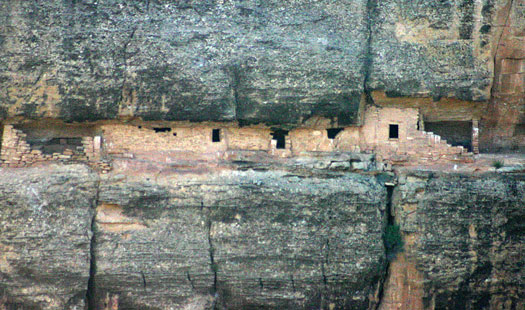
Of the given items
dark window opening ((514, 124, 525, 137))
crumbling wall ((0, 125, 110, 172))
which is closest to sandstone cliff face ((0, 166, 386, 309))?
crumbling wall ((0, 125, 110, 172))

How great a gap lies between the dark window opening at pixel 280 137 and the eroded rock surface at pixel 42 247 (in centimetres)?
318

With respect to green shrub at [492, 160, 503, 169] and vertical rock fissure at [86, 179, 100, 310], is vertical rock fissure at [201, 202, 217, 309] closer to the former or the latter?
vertical rock fissure at [86, 179, 100, 310]

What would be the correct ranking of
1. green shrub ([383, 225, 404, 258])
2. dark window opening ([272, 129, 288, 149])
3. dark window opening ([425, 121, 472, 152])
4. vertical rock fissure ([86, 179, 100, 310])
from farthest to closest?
dark window opening ([425, 121, 472, 152]) < dark window opening ([272, 129, 288, 149]) < green shrub ([383, 225, 404, 258]) < vertical rock fissure ([86, 179, 100, 310])

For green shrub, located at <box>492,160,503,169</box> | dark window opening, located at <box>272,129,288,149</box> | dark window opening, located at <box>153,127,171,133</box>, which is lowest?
green shrub, located at <box>492,160,503,169</box>

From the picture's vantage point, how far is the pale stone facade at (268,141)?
13.1 meters

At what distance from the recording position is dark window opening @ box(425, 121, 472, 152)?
547 inches

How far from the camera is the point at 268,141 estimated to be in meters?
13.3

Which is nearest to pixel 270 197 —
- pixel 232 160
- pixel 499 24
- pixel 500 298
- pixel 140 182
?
pixel 232 160

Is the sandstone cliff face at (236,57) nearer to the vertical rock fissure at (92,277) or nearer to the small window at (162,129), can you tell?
the small window at (162,129)

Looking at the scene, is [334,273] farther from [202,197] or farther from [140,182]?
[140,182]

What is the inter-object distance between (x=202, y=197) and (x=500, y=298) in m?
4.58

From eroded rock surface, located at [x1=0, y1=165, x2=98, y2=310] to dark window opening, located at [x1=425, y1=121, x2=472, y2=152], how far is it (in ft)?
19.0

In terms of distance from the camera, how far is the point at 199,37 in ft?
41.6

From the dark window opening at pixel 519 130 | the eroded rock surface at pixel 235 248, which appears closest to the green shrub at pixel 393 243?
the eroded rock surface at pixel 235 248
